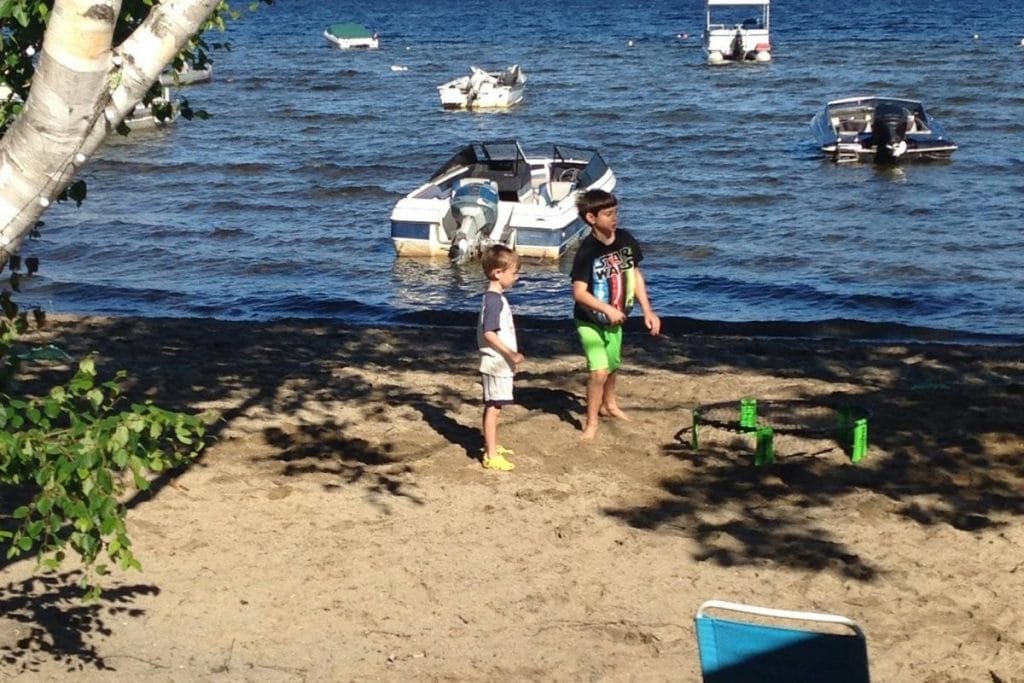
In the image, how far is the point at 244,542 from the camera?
26.9 feet

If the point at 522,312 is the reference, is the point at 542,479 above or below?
above

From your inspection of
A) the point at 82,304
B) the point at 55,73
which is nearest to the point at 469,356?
the point at 82,304

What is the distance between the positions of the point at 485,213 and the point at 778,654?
17.2m

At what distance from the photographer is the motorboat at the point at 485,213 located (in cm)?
2191

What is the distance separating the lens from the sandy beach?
6.91 meters

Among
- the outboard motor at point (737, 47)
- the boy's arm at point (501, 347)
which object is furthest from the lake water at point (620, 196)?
the boy's arm at point (501, 347)

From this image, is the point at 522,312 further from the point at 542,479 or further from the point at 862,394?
the point at 542,479

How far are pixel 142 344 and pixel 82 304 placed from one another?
21.7ft

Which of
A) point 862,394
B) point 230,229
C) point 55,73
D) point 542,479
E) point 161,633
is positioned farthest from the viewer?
point 230,229

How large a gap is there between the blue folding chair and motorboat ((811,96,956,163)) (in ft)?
84.9

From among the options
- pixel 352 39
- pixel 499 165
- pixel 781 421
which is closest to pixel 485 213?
pixel 499 165

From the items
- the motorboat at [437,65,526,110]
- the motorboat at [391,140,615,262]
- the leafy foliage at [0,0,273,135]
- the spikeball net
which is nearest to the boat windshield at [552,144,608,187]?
the motorboat at [391,140,615,262]

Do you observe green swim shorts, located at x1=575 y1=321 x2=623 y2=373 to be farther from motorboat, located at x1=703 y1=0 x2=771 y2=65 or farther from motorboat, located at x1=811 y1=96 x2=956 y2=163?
motorboat, located at x1=703 y1=0 x2=771 y2=65

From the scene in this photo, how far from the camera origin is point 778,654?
4.98 metres
